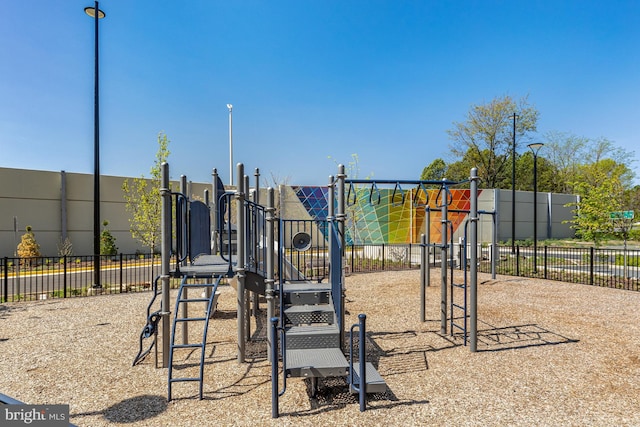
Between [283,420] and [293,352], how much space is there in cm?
83

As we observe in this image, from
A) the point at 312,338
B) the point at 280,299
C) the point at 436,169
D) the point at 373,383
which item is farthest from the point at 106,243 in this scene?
the point at 436,169

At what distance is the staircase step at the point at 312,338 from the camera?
4539 mm

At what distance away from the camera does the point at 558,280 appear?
13086mm

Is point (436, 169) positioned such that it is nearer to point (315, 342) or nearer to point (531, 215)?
point (531, 215)

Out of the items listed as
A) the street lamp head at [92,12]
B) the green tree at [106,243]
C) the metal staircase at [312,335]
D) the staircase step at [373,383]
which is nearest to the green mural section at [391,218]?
the green tree at [106,243]

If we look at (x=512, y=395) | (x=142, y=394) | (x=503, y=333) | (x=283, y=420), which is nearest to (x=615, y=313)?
(x=503, y=333)

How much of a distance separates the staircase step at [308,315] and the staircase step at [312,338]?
10.2 inches

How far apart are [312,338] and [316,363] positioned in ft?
1.67

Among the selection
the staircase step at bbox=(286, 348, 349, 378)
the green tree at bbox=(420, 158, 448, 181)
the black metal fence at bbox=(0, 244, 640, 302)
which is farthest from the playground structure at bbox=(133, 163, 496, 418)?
the green tree at bbox=(420, 158, 448, 181)

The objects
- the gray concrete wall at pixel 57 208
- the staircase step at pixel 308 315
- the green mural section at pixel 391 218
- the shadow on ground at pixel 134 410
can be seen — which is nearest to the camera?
the shadow on ground at pixel 134 410

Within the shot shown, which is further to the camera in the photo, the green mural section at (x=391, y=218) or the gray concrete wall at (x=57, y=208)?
the green mural section at (x=391, y=218)

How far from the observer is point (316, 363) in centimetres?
406

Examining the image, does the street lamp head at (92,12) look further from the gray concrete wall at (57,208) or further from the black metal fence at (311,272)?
the gray concrete wall at (57,208)

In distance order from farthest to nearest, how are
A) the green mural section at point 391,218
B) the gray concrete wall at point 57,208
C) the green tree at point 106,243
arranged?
the green mural section at point 391,218
the green tree at point 106,243
the gray concrete wall at point 57,208
